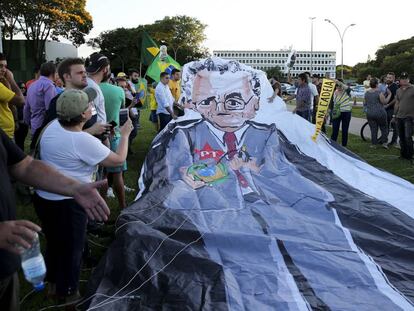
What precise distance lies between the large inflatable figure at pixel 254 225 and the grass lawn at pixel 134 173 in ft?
1.43

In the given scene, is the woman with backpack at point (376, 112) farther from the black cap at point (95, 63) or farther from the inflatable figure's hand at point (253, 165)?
the black cap at point (95, 63)

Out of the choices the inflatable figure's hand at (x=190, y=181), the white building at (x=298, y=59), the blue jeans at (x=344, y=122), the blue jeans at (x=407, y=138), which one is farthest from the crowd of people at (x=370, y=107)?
the white building at (x=298, y=59)

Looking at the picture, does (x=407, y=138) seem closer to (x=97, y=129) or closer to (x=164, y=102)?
(x=164, y=102)

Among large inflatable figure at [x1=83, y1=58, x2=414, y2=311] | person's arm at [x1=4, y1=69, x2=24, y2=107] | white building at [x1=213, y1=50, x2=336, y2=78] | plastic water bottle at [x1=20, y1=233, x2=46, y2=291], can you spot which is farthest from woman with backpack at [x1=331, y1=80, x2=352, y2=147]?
white building at [x1=213, y1=50, x2=336, y2=78]

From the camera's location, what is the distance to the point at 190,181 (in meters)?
5.04

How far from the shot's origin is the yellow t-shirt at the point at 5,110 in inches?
167

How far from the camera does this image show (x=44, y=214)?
2.82m

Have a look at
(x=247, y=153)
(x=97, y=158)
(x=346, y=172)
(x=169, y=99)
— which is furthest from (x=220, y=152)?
(x=97, y=158)

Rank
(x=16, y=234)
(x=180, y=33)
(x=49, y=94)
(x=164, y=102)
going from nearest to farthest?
(x=16, y=234) < (x=49, y=94) < (x=164, y=102) < (x=180, y=33)

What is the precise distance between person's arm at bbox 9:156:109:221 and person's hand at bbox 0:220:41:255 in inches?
11.1

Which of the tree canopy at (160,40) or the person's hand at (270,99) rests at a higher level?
the tree canopy at (160,40)

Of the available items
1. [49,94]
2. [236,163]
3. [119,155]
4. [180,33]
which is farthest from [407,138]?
[180,33]

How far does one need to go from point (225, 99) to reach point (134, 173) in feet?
6.19

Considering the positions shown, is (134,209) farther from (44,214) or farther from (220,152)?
(220,152)
